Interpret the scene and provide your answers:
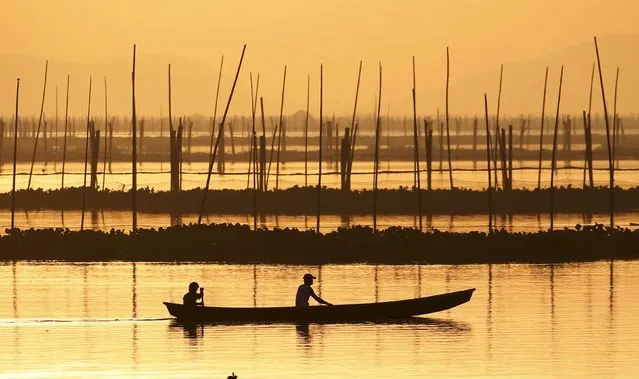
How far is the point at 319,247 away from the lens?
39.3 metres

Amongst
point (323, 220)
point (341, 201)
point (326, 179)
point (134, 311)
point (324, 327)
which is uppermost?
point (326, 179)

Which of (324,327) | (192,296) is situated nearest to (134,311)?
(192,296)

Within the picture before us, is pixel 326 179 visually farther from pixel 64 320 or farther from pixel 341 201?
pixel 64 320

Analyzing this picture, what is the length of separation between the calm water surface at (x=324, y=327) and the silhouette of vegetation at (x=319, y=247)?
3.12ft

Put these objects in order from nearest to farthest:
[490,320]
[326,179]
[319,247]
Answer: [490,320]
[319,247]
[326,179]

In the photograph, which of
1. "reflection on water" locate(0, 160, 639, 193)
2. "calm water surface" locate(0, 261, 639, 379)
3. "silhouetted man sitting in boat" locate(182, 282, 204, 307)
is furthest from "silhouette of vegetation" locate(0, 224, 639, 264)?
"reflection on water" locate(0, 160, 639, 193)

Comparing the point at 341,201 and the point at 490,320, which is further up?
the point at 341,201

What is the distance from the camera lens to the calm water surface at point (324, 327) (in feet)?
76.3

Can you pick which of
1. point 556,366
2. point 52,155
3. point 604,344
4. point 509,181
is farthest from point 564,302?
point 52,155

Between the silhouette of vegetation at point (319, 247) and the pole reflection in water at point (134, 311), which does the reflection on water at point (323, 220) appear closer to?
the silhouette of vegetation at point (319, 247)

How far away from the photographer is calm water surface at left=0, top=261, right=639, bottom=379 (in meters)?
23.2

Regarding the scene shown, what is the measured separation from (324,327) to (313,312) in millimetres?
306

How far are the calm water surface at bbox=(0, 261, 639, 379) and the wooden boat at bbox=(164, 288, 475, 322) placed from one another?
0.61 feet

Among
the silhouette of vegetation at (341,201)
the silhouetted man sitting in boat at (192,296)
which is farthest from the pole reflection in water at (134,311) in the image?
the silhouette of vegetation at (341,201)
